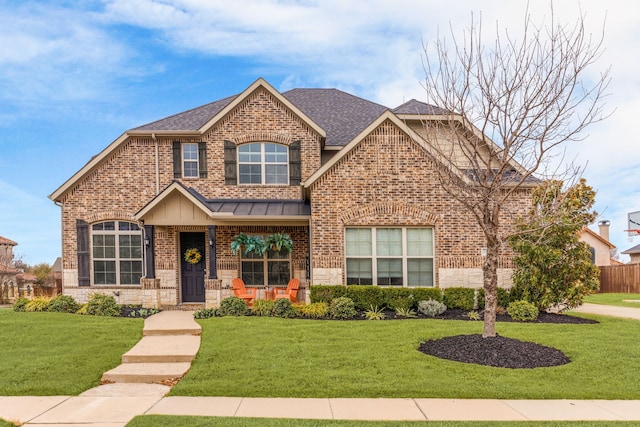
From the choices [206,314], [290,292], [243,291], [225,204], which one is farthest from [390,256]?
[225,204]

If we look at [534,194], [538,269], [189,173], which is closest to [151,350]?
[189,173]

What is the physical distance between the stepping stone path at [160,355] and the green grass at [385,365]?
0.33m

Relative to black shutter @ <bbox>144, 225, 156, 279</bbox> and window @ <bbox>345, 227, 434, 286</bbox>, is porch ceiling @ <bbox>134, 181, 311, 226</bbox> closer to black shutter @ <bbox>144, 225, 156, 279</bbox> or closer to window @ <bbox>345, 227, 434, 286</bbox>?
black shutter @ <bbox>144, 225, 156, 279</bbox>

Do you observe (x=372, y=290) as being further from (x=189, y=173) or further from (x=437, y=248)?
(x=189, y=173)

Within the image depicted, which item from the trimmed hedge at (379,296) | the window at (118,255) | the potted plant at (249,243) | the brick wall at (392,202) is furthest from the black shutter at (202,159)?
the trimmed hedge at (379,296)

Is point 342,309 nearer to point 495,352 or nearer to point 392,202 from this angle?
point 392,202

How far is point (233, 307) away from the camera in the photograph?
11.9 m

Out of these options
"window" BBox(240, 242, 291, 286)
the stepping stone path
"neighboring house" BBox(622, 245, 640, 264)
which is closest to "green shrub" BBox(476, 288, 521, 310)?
"window" BBox(240, 242, 291, 286)

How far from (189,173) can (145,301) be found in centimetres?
454

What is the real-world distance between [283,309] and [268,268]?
125 inches

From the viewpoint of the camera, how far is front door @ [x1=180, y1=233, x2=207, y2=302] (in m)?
14.8

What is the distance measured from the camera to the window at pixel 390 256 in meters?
12.8

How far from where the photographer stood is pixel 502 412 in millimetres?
5371

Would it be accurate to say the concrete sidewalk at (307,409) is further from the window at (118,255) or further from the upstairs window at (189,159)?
the upstairs window at (189,159)
